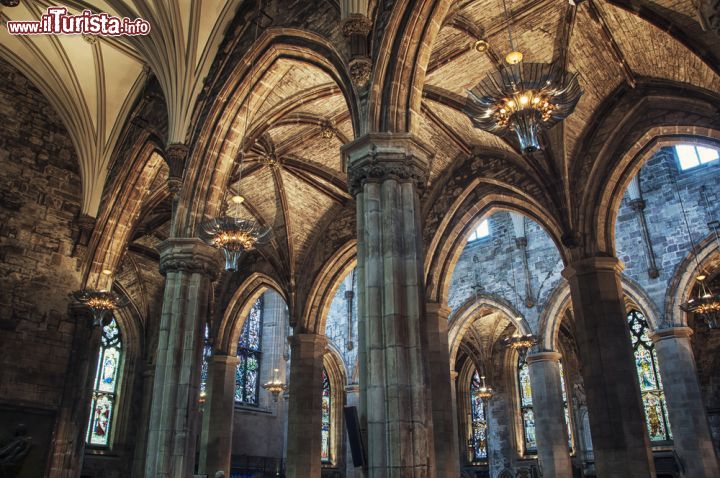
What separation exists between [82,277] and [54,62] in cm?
563

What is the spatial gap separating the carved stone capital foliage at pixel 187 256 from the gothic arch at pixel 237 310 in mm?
8427

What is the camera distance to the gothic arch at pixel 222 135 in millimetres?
12469

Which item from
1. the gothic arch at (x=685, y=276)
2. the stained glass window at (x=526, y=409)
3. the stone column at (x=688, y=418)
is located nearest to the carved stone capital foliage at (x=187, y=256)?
the stone column at (x=688, y=418)

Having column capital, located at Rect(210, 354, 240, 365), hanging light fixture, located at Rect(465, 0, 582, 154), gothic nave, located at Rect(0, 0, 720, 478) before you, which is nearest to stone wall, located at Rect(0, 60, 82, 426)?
gothic nave, located at Rect(0, 0, 720, 478)

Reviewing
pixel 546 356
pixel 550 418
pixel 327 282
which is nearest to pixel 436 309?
pixel 327 282

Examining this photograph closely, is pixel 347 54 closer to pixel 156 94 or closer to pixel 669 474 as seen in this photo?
pixel 156 94

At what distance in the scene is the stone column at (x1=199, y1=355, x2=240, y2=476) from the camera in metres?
18.6

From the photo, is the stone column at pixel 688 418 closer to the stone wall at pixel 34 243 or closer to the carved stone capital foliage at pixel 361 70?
the carved stone capital foliage at pixel 361 70

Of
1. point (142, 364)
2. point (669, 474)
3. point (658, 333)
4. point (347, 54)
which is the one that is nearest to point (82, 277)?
point (142, 364)

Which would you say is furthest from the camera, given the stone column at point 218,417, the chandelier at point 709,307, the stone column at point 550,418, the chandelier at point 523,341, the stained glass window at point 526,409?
the stained glass window at point 526,409

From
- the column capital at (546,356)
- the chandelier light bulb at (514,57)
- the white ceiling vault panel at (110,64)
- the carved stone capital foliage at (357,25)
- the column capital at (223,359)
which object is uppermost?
the white ceiling vault panel at (110,64)

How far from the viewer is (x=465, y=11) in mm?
12180

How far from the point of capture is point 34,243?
49.8 ft

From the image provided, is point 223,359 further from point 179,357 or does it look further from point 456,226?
point 179,357
